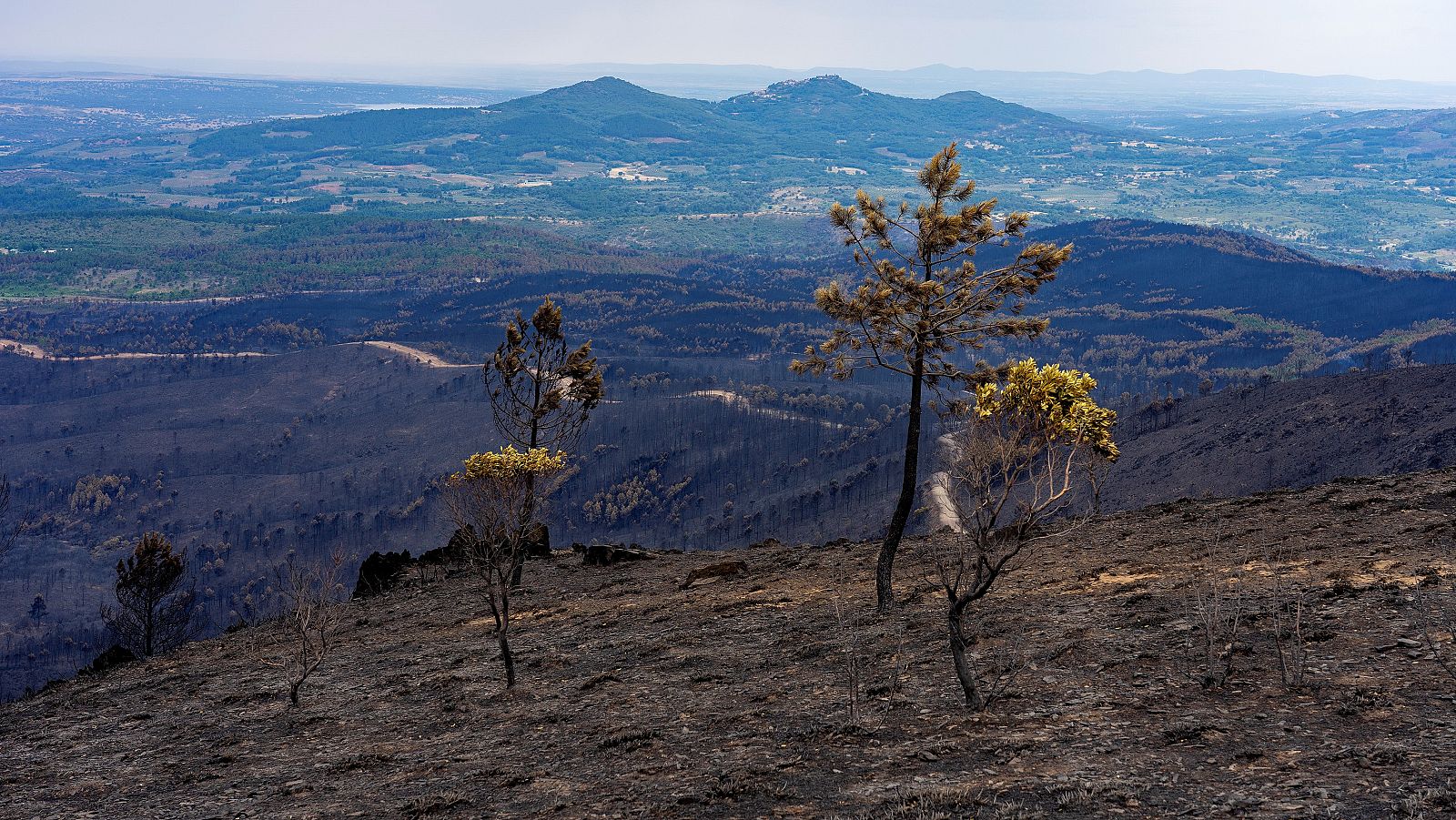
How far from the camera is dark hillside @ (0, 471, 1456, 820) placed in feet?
48.4

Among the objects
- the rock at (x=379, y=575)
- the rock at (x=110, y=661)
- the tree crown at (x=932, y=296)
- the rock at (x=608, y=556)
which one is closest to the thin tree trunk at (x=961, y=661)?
the tree crown at (x=932, y=296)

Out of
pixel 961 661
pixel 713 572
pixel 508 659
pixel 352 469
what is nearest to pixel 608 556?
pixel 713 572

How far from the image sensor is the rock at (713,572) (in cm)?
3472

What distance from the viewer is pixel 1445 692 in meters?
15.8

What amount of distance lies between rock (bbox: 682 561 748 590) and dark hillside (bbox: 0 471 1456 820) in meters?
0.71

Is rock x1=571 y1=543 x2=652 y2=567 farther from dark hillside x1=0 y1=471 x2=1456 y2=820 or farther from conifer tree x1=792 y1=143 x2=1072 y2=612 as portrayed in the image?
conifer tree x1=792 y1=143 x2=1072 y2=612

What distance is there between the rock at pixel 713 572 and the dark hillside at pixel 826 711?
2.32 ft

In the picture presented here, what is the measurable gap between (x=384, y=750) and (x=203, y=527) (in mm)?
142615

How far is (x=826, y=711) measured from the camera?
19.3 meters

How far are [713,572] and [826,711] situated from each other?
1622 centimetres

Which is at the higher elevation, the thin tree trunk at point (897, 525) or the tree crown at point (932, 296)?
the tree crown at point (932, 296)

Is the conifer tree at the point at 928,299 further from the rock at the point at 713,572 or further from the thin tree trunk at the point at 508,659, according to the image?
the rock at the point at 713,572

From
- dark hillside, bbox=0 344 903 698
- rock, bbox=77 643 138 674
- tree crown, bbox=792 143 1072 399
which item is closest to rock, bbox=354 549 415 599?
rock, bbox=77 643 138 674

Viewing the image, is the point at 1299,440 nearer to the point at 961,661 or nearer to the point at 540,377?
the point at 540,377
